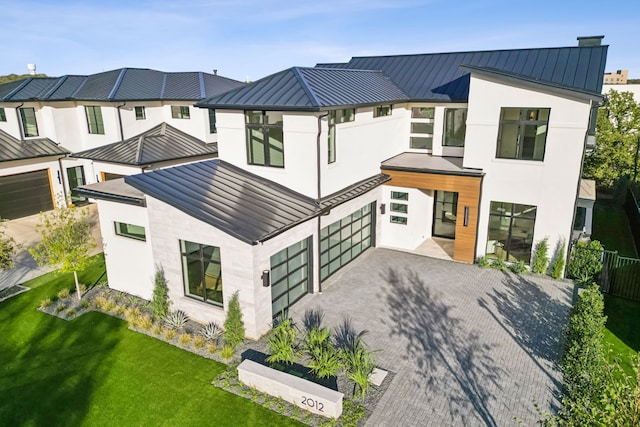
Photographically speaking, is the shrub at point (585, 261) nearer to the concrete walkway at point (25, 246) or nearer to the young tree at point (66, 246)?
the young tree at point (66, 246)

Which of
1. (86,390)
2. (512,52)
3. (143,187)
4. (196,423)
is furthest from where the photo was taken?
(512,52)

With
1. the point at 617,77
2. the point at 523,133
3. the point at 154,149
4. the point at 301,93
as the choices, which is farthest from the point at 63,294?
the point at 617,77

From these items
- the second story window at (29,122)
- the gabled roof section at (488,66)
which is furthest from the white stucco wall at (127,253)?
the second story window at (29,122)

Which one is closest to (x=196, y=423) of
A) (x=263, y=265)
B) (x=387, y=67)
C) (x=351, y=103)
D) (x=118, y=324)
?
(x=263, y=265)

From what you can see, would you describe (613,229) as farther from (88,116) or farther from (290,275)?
(88,116)

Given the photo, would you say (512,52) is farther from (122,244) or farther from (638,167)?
(122,244)
